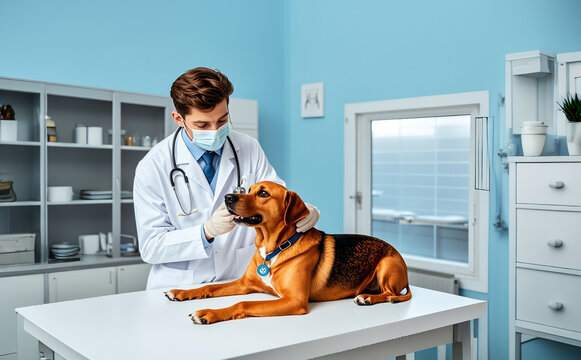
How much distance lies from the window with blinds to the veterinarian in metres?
2.03

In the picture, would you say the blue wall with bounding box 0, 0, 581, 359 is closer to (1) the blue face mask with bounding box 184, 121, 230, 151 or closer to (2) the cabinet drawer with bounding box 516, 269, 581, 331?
(2) the cabinet drawer with bounding box 516, 269, 581, 331

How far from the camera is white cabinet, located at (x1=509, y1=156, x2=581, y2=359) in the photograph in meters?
2.68

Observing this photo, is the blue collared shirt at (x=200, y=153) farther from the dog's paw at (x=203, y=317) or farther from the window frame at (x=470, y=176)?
the window frame at (x=470, y=176)

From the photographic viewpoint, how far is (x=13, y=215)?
3.44m

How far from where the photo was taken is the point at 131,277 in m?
3.60

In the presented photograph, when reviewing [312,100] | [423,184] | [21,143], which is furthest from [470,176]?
[21,143]

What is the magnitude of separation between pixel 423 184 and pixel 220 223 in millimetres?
2547

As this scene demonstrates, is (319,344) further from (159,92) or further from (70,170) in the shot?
(159,92)

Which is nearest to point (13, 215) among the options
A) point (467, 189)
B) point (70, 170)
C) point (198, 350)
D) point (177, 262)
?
point (70, 170)

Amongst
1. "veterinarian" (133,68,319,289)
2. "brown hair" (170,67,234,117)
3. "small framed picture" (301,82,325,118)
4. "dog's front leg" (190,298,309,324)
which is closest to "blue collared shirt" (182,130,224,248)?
"veterinarian" (133,68,319,289)

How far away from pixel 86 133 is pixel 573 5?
10.3ft

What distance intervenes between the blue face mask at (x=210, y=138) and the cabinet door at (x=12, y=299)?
1.81 m

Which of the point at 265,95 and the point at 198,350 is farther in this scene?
the point at 265,95

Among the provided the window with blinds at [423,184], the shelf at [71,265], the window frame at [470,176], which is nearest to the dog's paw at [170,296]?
the shelf at [71,265]
